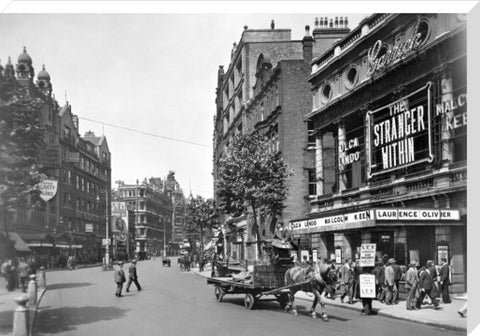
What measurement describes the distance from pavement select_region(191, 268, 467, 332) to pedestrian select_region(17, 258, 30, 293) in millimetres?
8679

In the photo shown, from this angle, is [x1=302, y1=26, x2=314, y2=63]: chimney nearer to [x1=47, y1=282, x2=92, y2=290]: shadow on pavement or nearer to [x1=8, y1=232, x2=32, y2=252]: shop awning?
[x1=47, y1=282, x2=92, y2=290]: shadow on pavement

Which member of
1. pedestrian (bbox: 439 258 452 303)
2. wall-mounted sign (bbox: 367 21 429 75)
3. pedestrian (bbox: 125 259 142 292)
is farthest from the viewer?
wall-mounted sign (bbox: 367 21 429 75)

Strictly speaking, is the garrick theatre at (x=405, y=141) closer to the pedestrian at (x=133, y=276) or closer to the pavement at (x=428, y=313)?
the pavement at (x=428, y=313)

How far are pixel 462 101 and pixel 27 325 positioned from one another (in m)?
11.1

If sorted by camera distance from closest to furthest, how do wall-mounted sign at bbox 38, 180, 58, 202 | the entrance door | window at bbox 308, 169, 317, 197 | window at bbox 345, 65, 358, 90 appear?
1. wall-mounted sign at bbox 38, 180, 58, 202
2. the entrance door
3. window at bbox 345, 65, 358, 90
4. window at bbox 308, 169, 317, 197

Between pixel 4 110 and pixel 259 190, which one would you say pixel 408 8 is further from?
pixel 259 190

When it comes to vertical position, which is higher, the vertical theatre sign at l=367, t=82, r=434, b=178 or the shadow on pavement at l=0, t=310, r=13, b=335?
the vertical theatre sign at l=367, t=82, r=434, b=178

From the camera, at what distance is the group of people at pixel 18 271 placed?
11.0m

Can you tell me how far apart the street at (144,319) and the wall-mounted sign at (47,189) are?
1.69 m

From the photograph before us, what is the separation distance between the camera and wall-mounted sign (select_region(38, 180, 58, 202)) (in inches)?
456

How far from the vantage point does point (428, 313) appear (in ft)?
44.4

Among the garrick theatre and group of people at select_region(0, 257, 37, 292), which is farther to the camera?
the garrick theatre

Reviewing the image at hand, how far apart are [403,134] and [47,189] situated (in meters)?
9.84

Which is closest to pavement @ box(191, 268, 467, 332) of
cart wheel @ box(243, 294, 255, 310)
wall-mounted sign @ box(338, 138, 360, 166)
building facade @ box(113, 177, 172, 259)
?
cart wheel @ box(243, 294, 255, 310)
